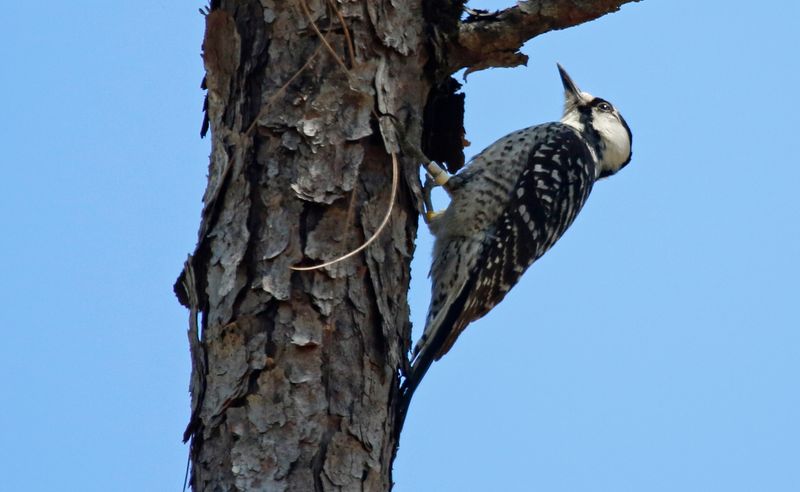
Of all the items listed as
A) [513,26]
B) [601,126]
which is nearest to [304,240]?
[513,26]

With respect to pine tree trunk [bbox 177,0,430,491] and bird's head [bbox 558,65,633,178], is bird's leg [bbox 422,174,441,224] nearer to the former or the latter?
pine tree trunk [bbox 177,0,430,491]

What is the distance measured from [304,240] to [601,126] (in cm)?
346

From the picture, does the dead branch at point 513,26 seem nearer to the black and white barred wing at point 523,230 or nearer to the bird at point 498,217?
the bird at point 498,217

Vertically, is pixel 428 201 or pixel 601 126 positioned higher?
pixel 601 126

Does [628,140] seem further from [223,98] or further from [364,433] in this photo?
[364,433]

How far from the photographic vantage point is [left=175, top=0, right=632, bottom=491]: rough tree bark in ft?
10.6

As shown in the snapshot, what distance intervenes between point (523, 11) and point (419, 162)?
84 cm

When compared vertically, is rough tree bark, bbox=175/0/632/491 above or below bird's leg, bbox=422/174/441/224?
below

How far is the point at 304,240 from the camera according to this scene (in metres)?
3.54

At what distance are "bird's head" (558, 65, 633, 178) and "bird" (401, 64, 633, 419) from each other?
1.86 feet

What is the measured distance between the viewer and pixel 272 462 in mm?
3131

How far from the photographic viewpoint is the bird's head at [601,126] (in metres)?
6.44

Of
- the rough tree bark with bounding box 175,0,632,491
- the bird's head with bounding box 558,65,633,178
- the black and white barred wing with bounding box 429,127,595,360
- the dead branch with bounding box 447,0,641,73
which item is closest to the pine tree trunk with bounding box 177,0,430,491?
the rough tree bark with bounding box 175,0,632,491

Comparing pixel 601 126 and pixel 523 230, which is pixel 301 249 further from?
pixel 601 126
